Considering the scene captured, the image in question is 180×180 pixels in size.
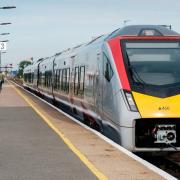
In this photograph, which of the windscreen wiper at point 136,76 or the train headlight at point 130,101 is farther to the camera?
the windscreen wiper at point 136,76

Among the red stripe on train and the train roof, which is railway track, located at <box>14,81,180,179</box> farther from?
the train roof

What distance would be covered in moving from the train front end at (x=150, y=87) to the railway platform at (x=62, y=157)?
0.71 meters

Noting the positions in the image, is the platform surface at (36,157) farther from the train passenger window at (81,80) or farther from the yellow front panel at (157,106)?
the train passenger window at (81,80)

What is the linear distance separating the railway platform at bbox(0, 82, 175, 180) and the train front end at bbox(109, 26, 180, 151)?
28.1 inches

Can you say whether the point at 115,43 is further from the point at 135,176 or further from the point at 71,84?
the point at 71,84

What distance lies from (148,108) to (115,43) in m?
2.19

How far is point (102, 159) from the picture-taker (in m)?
9.86

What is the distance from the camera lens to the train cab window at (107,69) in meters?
12.4

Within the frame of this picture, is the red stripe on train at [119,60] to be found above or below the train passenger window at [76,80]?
above

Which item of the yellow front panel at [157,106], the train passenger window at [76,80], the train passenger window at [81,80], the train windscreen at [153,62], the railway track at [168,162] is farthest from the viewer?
the train passenger window at [76,80]

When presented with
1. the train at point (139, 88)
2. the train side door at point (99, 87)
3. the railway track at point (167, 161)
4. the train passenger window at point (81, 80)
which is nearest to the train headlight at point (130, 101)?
the train at point (139, 88)

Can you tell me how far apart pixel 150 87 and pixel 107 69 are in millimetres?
1549

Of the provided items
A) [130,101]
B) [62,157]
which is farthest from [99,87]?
[62,157]

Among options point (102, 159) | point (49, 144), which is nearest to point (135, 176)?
point (102, 159)
